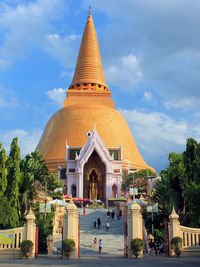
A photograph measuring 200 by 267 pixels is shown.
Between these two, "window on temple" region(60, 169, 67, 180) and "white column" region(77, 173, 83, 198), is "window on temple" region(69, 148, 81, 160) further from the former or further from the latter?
"white column" region(77, 173, 83, 198)

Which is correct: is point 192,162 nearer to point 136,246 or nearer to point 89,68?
point 136,246

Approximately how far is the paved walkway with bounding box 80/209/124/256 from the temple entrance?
13.2 meters

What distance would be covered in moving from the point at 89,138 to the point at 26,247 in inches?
1160

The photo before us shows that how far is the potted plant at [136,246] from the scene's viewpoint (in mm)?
17219

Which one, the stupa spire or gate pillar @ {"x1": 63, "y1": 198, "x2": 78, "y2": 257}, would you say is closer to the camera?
gate pillar @ {"x1": 63, "y1": 198, "x2": 78, "y2": 257}

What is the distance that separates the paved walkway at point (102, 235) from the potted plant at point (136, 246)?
252 centimetres

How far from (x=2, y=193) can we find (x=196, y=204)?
11239 mm

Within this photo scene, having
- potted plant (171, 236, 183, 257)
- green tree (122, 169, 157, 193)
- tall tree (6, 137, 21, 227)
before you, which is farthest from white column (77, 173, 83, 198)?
potted plant (171, 236, 183, 257)

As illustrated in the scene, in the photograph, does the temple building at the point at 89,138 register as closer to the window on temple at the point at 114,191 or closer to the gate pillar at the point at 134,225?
the window on temple at the point at 114,191

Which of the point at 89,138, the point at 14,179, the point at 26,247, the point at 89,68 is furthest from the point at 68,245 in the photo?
the point at 89,68

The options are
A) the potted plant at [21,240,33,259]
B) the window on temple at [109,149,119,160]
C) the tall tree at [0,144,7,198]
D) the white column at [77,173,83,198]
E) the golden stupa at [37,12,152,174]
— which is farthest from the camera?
the golden stupa at [37,12,152,174]

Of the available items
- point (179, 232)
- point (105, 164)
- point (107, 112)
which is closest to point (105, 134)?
point (107, 112)

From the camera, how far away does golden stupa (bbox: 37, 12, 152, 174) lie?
5347 cm

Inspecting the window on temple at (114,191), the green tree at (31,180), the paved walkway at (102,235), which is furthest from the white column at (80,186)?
the paved walkway at (102,235)
